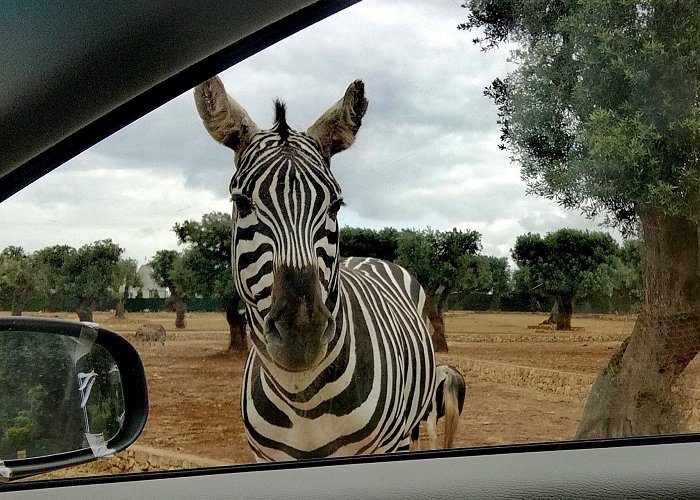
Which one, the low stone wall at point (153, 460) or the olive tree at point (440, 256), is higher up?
the olive tree at point (440, 256)

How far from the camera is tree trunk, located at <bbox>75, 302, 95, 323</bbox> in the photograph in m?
2.19

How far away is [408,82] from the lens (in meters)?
2.44

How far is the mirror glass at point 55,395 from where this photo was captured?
1240mm

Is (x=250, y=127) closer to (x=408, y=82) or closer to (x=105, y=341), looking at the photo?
(x=408, y=82)

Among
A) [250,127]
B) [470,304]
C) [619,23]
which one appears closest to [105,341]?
[250,127]

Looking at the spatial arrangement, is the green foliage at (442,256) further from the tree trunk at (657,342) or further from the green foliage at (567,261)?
the tree trunk at (657,342)

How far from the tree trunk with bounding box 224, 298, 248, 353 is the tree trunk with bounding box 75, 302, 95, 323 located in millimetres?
410

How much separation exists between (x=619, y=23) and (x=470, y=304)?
1.02 metres

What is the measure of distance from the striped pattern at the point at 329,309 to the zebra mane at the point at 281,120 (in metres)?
0.02

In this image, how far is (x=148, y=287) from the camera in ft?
7.75

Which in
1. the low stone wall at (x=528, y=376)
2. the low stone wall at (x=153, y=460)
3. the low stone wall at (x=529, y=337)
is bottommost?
the low stone wall at (x=153, y=460)

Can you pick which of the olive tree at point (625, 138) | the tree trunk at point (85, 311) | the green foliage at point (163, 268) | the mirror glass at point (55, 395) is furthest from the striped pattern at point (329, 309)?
Answer: the mirror glass at point (55, 395)

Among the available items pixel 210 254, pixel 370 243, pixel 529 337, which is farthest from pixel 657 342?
pixel 210 254

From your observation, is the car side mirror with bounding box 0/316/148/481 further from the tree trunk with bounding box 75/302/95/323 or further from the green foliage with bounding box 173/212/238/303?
the green foliage with bounding box 173/212/238/303
